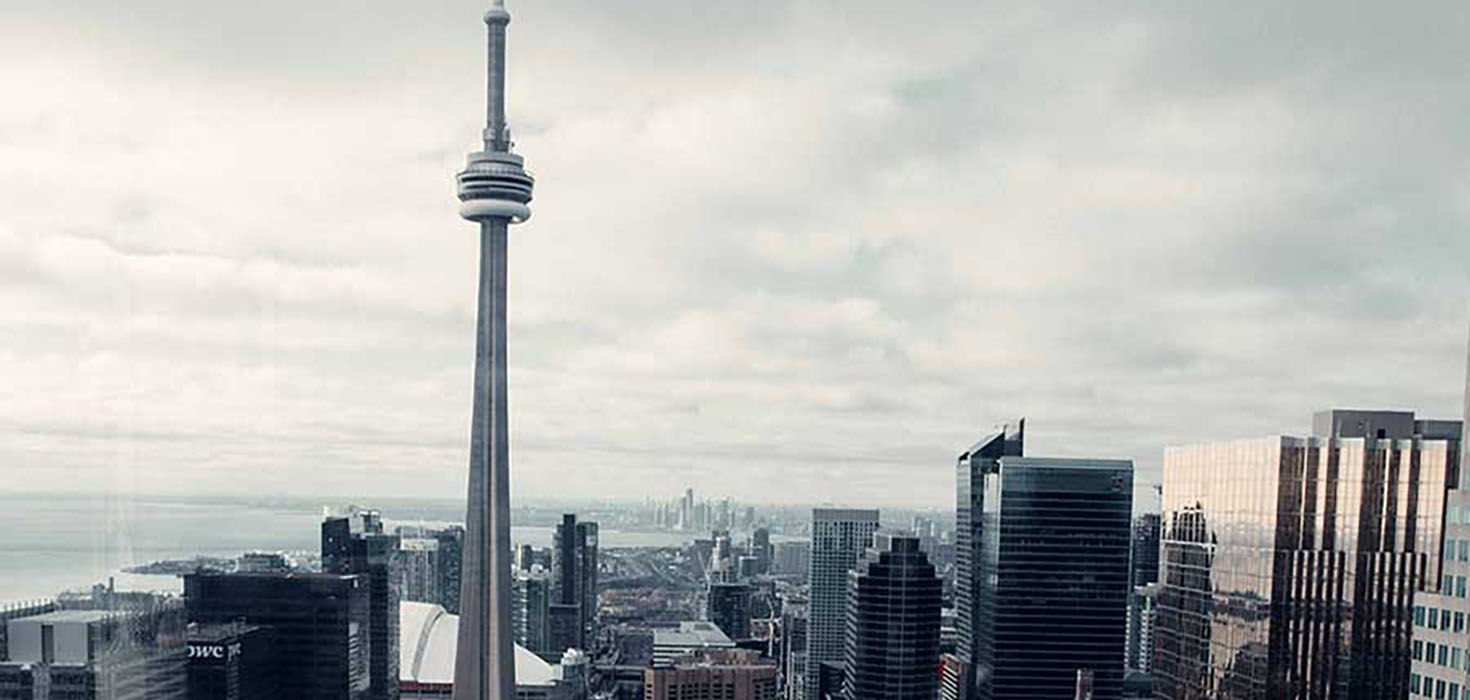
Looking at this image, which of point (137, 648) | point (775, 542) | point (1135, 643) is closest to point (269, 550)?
point (137, 648)

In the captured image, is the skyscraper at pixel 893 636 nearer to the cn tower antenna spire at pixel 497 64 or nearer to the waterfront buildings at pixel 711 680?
the waterfront buildings at pixel 711 680

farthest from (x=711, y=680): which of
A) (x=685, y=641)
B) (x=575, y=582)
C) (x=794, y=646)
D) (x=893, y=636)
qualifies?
(x=893, y=636)

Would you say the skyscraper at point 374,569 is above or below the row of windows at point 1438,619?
above

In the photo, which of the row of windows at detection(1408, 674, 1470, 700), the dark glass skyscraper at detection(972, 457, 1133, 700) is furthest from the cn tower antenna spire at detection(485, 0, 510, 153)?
the dark glass skyscraper at detection(972, 457, 1133, 700)

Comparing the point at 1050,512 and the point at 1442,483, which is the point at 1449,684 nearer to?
the point at 1442,483

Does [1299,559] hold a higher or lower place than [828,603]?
lower

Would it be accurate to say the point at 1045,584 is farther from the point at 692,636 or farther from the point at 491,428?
the point at 491,428

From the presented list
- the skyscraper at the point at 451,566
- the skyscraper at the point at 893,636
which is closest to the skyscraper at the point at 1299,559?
the skyscraper at the point at 451,566
